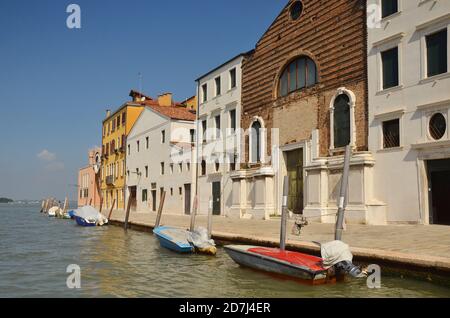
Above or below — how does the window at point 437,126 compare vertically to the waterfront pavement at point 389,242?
above

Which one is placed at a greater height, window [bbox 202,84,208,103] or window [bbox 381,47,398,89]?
window [bbox 202,84,208,103]

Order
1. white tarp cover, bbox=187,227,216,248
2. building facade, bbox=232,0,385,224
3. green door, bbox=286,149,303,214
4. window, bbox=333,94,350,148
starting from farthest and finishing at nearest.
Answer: green door, bbox=286,149,303,214 < window, bbox=333,94,350,148 < building facade, bbox=232,0,385,224 < white tarp cover, bbox=187,227,216,248

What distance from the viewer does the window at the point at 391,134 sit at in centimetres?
1722

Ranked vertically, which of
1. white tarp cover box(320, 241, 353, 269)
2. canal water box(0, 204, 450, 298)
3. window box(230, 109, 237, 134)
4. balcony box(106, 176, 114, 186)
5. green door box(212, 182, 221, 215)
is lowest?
canal water box(0, 204, 450, 298)

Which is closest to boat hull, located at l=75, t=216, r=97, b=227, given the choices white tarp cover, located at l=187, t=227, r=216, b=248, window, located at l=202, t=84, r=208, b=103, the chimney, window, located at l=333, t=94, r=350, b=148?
window, located at l=202, t=84, r=208, b=103

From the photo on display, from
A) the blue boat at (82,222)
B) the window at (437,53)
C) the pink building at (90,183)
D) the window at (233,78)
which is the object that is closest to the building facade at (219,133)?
the window at (233,78)

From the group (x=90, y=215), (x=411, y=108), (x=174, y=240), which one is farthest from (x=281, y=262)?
(x=90, y=215)

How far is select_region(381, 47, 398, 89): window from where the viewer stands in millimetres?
17469

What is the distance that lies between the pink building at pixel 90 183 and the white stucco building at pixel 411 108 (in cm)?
4367

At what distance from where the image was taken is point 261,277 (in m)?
10.4

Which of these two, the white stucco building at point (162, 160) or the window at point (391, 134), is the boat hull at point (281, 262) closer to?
the window at point (391, 134)

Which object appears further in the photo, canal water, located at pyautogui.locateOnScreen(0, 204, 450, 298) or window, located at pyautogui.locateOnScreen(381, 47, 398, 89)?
window, located at pyautogui.locateOnScreen(381, 47, 398, 89)

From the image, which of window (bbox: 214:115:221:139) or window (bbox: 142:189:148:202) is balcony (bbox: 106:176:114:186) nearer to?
window (bbox: 142:189:148:202)

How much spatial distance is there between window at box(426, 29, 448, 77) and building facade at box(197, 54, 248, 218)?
12254 mm
